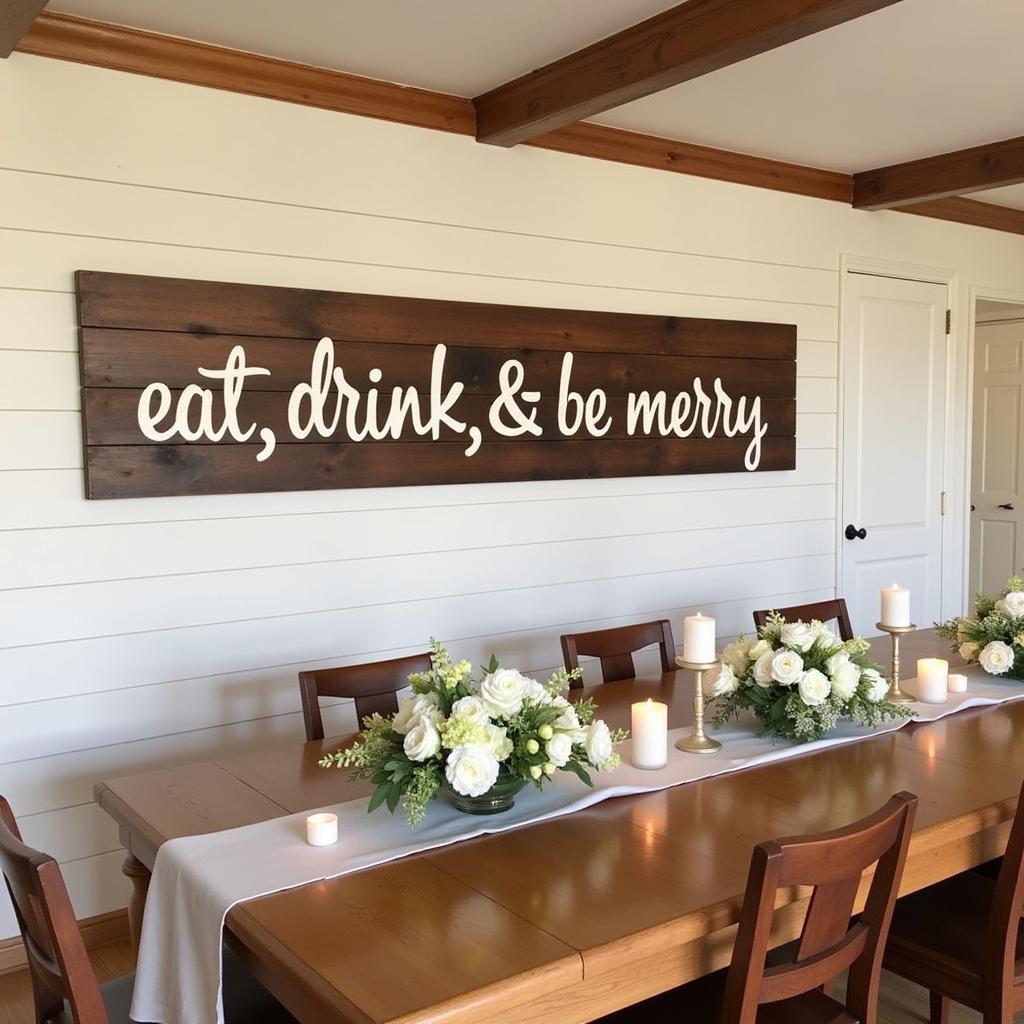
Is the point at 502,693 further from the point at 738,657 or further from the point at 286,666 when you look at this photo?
the point at 286,666

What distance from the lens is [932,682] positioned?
2686 mm

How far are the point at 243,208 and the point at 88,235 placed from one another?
0.43 metres

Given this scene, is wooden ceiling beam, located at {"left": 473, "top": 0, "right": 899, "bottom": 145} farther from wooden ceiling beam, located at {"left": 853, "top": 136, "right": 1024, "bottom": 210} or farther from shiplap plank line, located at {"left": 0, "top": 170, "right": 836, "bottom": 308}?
wooden ceiling beam, located at {"left": 853, "top": 136, "right": 1024, "bottom": 210}

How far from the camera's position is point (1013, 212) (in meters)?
5.18

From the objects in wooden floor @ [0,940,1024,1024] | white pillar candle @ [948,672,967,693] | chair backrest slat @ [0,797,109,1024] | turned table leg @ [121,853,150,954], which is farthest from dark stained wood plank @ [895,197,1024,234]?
chair backrest slat @ [0,797,109,1024]

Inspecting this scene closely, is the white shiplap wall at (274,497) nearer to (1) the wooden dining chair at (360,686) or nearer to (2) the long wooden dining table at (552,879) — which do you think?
(1) the wooden dining chair at (360,686)

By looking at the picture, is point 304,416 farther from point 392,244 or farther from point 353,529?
point 392,244

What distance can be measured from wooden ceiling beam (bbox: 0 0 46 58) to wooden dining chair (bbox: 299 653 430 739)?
1528 mm

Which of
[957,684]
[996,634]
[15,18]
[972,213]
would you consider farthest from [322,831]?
[972,213]

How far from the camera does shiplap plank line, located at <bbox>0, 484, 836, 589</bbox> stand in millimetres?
2820

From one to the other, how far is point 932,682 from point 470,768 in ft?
4.69

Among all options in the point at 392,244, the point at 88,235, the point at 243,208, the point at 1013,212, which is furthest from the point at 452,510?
the point at 1013,212

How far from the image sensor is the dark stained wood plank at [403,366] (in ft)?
9.27

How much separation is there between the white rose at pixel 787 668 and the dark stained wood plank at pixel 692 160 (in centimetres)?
200
